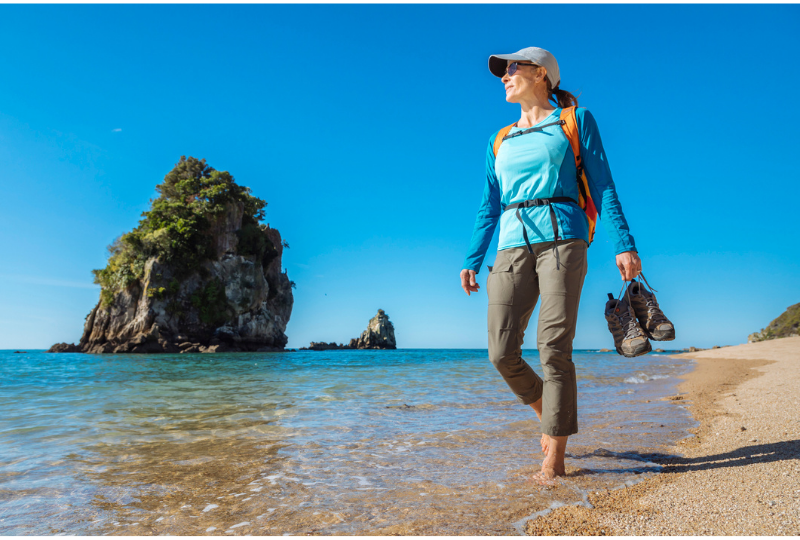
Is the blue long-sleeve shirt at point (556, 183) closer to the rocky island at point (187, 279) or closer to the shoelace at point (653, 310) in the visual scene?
the shoelace at point (653, 310)

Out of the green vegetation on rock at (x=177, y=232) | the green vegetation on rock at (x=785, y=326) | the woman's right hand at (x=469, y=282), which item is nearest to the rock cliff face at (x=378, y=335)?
the green vegetation on rock at (x=177, y=232)

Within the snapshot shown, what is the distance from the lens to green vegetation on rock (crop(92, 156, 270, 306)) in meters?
38.8

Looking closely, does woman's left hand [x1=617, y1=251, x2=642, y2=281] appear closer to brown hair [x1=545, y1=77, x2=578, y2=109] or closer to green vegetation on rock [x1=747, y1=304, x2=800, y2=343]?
brown hair [x1=545, y1=77, x2=578, y2=109]

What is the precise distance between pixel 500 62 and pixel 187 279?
42252 mm

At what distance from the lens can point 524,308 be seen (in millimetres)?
2498

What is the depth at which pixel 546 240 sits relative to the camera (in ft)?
7.86

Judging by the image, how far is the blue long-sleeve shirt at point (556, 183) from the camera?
2389 millimetres

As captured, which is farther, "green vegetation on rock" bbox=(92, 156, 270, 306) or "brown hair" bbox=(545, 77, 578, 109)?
"green vegetation on rock" bbox=(92, 156, 270, 306)

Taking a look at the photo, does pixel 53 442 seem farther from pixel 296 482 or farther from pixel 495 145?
pixel 495 145

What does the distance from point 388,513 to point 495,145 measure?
211 cm

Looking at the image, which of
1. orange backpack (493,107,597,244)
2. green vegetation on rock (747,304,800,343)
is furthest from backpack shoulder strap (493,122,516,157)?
green vegetation on rock (747,304,800,343)

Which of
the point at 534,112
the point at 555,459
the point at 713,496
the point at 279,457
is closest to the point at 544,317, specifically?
the point at 555,459

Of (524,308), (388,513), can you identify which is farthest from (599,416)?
(388,513)

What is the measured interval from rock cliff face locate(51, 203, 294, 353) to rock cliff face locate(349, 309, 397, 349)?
113 ft
